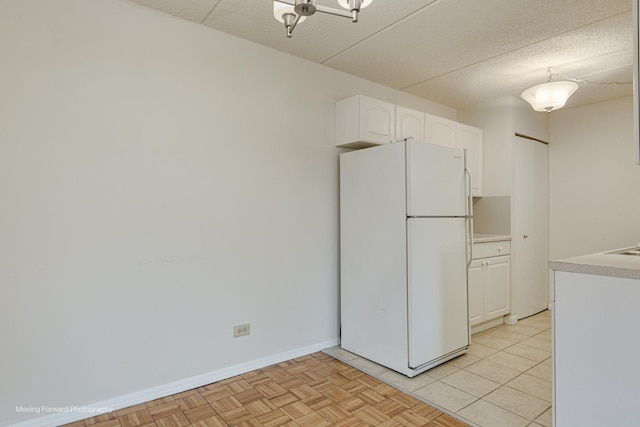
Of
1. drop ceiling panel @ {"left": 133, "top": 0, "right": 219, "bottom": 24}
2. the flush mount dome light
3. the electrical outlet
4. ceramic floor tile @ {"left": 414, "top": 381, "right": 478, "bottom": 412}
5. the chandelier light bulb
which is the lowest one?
ceramic floor tile @ {"left": 414, "top": 381, "right": 478, "bottom": 412}

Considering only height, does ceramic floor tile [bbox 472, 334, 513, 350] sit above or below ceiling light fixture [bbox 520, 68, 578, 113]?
below

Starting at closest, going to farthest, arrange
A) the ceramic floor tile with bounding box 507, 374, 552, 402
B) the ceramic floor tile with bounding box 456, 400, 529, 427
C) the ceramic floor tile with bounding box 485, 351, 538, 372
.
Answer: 1. the ceramic floor tile with bounding box 456, 400, 529, 427
2. the ceramic floor tile with bounding box 507, 374, 552, 402
3. the ceramic floor tile with bounding box 485, 351, 538, 372

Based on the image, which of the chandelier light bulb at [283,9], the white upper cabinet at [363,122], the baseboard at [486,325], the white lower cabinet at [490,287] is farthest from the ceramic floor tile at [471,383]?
the chandelier light bulb at [283,9]

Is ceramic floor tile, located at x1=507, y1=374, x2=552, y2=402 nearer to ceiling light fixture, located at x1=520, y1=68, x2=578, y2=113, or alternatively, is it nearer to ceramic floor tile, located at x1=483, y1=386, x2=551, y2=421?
ceramic floor tile, located at x1=483, y1=386, x2=551, y2=421

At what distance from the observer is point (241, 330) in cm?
252

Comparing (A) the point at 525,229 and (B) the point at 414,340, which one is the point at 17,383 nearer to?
(B) the point at 414,340

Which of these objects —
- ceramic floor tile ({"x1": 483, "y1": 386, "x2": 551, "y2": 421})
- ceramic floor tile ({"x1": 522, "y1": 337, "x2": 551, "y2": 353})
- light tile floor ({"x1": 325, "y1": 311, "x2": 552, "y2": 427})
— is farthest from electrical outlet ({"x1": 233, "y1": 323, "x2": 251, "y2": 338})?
ceramic floor tile ({"x1": 522, "y1": 337, "x2": 551, "y2": 353})

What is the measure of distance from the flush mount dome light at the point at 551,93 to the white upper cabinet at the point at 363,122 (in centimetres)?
116

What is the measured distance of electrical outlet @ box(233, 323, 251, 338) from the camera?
250cm

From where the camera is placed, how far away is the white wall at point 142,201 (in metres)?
1.82

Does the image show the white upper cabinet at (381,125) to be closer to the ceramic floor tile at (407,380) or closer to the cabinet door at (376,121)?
the cabinet door at (376,121)

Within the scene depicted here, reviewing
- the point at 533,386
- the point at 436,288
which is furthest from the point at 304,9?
the point at 533,386

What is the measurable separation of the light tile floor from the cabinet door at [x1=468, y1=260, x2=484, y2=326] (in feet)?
0.67

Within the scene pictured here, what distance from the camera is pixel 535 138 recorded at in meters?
4.07
